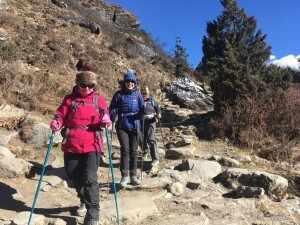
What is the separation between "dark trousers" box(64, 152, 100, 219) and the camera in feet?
13.7

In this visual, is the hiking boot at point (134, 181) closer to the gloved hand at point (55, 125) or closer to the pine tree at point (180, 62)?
the gloved hand at point (55, 125)

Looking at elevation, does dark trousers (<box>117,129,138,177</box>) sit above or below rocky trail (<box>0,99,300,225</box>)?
above

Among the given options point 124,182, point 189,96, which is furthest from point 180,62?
point 124,182

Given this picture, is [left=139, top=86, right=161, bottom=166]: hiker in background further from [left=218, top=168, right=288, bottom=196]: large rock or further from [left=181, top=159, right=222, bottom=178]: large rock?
[left=218, top=168, right=288, bottom=196]: large rock

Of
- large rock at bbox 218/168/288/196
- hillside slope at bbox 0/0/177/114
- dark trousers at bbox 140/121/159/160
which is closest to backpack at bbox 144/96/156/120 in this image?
dark trousers at bbox 140/121/159/160

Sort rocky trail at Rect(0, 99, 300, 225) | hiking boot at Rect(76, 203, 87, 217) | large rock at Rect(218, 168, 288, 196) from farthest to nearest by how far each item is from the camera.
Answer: large rock at Rect(218, 168, 288, 196)
rocky trail at Rect(0, 99, 300, 225)
hiking boot at Rect(76, 203, 87, 217)

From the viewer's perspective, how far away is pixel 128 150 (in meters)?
5.73

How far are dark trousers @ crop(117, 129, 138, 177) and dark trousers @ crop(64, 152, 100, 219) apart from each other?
4.33 feet

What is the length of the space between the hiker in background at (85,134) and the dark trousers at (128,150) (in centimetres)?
131

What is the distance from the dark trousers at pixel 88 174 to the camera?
4.18 meters

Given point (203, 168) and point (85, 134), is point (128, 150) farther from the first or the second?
point (203, 168)

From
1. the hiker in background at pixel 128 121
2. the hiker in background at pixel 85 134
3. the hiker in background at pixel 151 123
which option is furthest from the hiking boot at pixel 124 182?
the hiker in background at pixel 151 123

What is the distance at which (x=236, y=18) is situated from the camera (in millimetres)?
31578

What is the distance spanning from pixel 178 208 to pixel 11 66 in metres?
9.04
